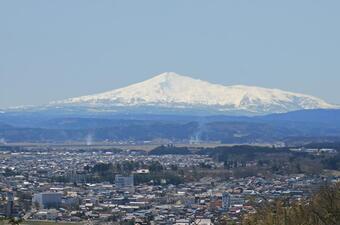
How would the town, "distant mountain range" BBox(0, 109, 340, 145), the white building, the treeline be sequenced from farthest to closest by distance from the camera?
"distant mountain range" BBox(0, 109, 340, 145)
the white building
the town
the treeline

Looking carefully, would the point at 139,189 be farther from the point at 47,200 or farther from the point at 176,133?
the point at 176,133

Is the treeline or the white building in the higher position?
the treeline

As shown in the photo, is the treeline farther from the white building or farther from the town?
the white building

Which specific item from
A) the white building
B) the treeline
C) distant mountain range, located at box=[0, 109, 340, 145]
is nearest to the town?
the white building

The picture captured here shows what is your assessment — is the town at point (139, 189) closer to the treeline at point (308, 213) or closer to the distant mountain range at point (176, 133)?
the treeline at point (308, 213)

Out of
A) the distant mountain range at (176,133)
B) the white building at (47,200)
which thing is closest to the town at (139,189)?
the white building at (47,200)

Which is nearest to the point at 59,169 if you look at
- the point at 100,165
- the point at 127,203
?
the point at 100,165

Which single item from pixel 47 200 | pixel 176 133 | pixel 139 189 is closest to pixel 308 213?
pixel 47 200

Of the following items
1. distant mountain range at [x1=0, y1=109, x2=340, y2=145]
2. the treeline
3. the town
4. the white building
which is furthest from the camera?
distant mountain range at [x1=0, y1=109, x2=340, y2=145]
